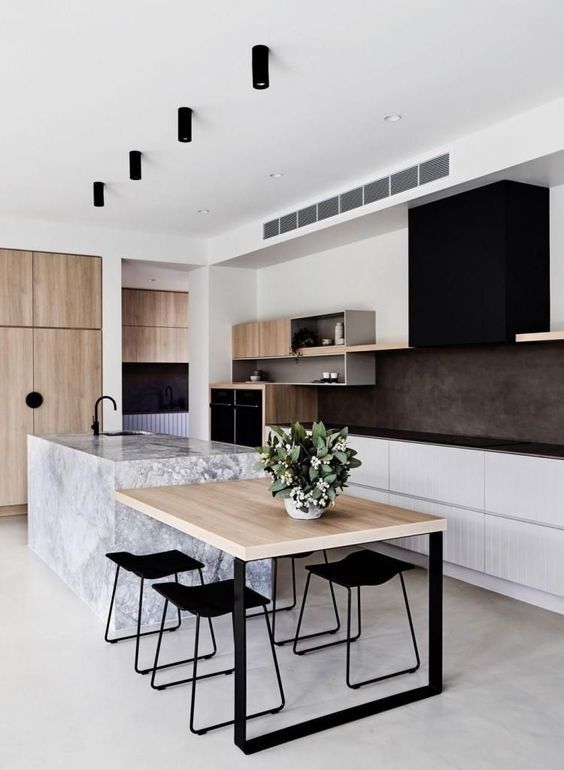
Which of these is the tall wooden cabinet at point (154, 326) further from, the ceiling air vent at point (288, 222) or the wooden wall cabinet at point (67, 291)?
the ceiling air vent at point (288, 222)

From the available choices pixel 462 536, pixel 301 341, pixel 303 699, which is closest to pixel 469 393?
pixel 462 536

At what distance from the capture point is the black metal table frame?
258 cm

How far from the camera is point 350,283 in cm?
654

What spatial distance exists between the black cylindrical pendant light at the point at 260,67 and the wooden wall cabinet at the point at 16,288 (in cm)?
429

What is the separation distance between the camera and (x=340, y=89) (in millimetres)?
3758

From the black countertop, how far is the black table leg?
2.19 m

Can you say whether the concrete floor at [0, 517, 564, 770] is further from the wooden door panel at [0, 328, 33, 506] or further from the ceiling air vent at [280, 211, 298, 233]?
the ceiling air vent at [280, 211, 298, 233]

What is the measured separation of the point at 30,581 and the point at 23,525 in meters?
1.92

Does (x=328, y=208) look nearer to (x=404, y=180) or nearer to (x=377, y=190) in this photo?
(x=377, y=190)

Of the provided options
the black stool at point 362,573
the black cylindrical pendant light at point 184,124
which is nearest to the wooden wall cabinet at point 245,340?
the black cylindrical pendant light at point 184,124

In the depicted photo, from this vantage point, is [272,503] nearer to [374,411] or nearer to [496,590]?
[496,590]

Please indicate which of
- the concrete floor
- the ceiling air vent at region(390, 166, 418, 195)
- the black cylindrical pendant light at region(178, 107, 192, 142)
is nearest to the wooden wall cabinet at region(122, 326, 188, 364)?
the ceiling air vent at region(390, 166, 418, 195)

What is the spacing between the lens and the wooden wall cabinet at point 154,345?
10125mm

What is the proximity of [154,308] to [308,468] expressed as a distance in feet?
25.5
